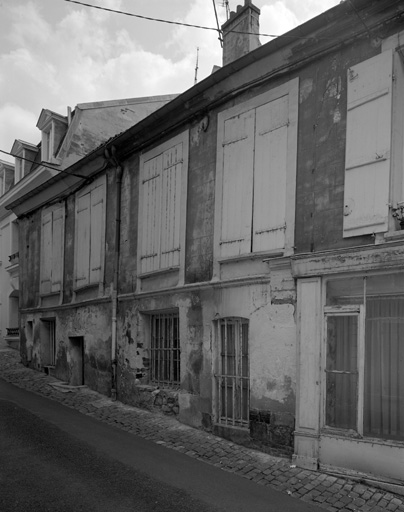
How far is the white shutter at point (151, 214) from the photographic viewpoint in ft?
31.2

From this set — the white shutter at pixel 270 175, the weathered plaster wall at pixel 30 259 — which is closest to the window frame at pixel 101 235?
the weathered plaster wall at pixel 30 259

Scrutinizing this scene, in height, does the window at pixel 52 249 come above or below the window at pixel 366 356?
above

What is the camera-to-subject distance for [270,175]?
713 centimetres

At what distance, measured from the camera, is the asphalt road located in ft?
15.6

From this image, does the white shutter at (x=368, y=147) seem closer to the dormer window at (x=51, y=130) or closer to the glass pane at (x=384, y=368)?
the glass pane at (x=384, y=368)

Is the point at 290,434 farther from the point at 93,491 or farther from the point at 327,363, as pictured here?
the point at 93,491

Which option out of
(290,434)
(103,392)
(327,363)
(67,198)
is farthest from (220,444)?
(67,198)

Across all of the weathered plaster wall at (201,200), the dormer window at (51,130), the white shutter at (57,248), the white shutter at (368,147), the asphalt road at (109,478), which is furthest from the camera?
the dormer window at (51,130)

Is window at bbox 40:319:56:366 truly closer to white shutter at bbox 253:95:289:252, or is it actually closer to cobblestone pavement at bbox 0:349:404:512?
cobblestone pavement at bbox 0:349:404:512

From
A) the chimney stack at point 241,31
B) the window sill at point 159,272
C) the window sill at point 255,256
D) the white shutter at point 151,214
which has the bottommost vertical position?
the window sill at point 159,272

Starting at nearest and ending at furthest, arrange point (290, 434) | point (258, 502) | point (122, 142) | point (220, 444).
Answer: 1. point (258, 502)
2. point (290, 434)
3. point (220, 444)
4. point (122, 142)

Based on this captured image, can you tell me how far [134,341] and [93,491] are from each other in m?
4.88

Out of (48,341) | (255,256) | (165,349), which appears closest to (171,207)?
(255,256)

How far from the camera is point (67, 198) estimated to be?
13484 millimetres
